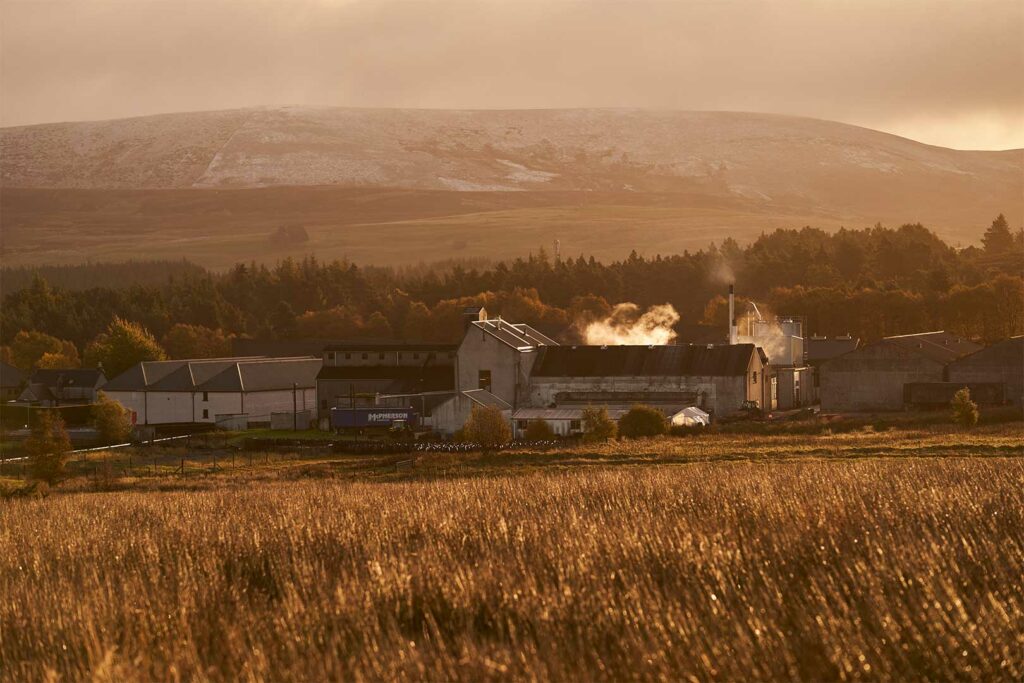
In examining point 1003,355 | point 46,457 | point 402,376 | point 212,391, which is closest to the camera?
point 46,457

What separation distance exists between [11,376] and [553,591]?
104 meters

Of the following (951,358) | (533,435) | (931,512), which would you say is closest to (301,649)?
(931,512)

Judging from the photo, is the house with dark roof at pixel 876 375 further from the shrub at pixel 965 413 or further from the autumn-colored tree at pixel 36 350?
the autumn-colored tree at pixel 36 350

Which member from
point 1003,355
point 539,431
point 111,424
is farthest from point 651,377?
point 111,424

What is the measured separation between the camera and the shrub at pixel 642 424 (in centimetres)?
6419

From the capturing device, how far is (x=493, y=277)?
508ft

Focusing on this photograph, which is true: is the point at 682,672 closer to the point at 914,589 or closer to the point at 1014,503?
the point at 914,589

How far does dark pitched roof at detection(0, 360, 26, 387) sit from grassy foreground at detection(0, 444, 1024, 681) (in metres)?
90.8

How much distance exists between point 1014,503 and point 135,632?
14936 mm

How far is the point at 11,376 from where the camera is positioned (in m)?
113

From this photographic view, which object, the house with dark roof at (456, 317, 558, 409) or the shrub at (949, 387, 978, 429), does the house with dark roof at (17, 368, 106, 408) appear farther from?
the shrub at (949, 387, 978, 429)

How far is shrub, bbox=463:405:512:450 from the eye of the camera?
61062mm

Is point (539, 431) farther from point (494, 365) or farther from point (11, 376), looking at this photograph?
point (11, 376)

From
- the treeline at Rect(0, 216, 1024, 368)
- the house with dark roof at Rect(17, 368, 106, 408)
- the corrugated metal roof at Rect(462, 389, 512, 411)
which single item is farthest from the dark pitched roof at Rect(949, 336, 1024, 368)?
the house with dark roof at Rect(17, 368, 106, 408)
